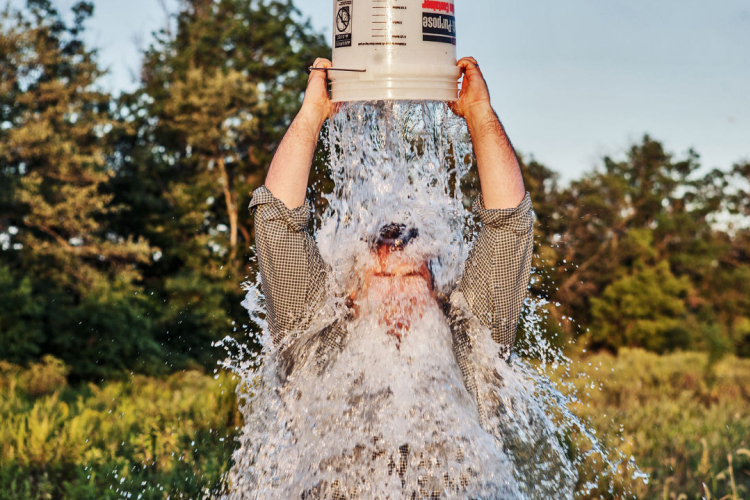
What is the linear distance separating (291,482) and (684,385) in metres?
10.7

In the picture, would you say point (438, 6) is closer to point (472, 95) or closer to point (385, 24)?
point (385, 24)

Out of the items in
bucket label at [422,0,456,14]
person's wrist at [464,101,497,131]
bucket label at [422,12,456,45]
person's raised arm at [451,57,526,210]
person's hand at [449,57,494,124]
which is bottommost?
person's raised arm at [451,57,526,210]

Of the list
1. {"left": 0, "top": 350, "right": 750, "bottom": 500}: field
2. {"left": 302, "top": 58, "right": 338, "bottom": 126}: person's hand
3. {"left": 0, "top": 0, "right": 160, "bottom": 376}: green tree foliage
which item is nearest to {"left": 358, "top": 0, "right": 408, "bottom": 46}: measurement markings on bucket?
{"left": 302, "top": 58, "right": 338, "bottom": 126}: person's hand

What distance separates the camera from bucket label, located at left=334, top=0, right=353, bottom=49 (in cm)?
260

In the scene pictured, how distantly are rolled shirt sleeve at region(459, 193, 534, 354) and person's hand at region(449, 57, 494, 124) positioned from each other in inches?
12.0

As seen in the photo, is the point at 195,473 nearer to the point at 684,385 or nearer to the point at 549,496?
the point at 549,496

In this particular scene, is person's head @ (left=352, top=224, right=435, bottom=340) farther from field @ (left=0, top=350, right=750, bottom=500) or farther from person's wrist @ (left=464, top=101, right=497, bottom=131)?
field @ (left=0, top=350, right=750, bottom=500)

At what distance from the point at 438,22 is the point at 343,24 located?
1.06 ft

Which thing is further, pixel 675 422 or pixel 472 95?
pixel 675 422

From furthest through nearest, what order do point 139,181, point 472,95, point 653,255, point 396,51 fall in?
point 653,255 < point 139,181 < point 472,95 < point 396,51

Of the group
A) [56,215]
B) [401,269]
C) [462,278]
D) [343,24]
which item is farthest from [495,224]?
[56,215]

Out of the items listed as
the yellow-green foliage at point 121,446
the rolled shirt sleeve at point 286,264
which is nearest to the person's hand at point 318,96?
the rolled shirt sleeve at point 286,264

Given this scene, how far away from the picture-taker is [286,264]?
101 inches

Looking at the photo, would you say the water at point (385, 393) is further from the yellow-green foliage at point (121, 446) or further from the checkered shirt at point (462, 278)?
the yellow-green foliage at point (121, 446)
